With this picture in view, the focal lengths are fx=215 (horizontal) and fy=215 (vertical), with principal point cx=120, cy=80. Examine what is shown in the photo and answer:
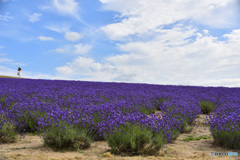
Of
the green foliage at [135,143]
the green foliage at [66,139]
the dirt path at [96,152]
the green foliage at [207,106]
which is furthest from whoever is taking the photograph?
the green foliage at [207,106]

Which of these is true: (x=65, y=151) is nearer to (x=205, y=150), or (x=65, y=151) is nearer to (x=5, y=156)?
(x=5, y=156)

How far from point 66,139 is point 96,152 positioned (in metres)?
0.52

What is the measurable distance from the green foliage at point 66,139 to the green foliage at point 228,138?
2297 mm

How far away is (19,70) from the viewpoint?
2225 cm

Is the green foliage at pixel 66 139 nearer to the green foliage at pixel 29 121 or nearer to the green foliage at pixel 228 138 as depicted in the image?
the green foliage at pixel 29 121

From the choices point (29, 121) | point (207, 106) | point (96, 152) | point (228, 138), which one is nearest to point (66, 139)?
point (96, 152)

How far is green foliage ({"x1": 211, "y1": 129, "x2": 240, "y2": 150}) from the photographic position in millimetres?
3627

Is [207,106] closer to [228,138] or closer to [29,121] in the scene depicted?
[228,138]

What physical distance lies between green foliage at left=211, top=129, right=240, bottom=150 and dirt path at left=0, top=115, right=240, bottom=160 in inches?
5.4

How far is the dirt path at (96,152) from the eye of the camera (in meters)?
2.91

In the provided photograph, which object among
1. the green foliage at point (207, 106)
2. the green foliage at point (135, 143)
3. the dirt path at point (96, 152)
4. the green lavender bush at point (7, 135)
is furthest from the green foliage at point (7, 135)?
the green foliage at point (207, 106)

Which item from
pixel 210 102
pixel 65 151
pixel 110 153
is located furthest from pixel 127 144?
pixel 210 102

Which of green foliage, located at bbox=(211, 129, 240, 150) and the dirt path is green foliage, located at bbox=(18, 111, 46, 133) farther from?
green foliage, located at bbox=(211, 129, 240, 150)

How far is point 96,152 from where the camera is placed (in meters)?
3.29
